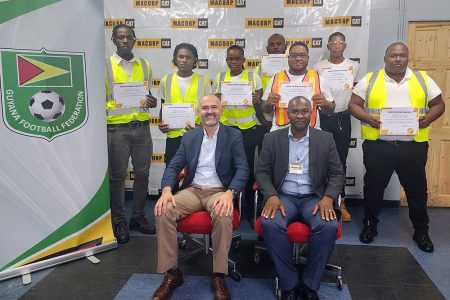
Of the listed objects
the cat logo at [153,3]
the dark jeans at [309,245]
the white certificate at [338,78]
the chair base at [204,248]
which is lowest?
Answer: the chair base at [204,248]

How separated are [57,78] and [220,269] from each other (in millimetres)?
1946

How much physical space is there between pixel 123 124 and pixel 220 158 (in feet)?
3.79

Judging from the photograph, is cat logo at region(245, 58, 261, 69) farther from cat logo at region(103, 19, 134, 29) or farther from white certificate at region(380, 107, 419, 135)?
white certificate at region(380, 107, 419, 135)

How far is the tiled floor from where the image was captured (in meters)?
2.78

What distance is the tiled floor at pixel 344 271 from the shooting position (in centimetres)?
278

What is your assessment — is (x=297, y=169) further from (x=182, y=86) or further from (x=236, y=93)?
(x=182, y=86)

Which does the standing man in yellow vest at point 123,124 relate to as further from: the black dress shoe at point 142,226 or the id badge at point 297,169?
the id badge at point 297,169

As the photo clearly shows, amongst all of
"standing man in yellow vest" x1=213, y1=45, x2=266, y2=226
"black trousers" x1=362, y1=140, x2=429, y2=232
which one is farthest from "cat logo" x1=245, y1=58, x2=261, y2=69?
"black trousers" x1=362, y1=140, x2=429, y2=232

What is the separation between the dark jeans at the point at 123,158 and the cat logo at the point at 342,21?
2.49 meters

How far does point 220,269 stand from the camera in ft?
8.82

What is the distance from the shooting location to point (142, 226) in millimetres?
3973

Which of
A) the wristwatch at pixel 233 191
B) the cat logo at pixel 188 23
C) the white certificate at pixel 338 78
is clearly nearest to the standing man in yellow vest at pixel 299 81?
the white certificate at pixel 338 78

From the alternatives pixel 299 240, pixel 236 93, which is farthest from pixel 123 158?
pixel 299 240

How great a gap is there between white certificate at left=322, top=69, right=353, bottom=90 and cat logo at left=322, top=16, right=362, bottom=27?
1.01 metres
